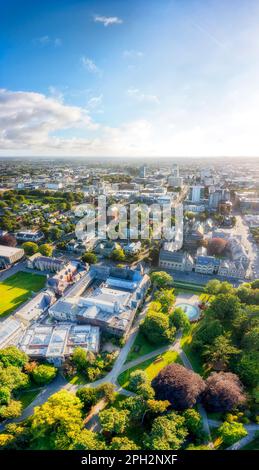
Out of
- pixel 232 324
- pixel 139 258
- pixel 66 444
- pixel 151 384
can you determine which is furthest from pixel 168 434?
pixel 139 258

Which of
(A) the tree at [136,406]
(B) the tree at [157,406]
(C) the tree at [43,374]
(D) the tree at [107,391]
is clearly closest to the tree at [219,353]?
(B) the tree at [157,406]

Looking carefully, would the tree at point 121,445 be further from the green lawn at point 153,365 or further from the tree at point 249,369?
the tree at point 249,369

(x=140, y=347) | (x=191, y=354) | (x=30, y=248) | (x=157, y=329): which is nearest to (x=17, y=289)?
(x=30, y=248)

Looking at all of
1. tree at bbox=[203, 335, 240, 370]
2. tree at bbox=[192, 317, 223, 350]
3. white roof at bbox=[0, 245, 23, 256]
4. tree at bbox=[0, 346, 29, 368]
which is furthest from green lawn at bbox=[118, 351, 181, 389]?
white roof at bbox=[0, 245, 23, 256]

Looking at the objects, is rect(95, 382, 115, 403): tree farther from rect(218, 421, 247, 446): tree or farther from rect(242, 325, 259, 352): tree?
rect(242, 325, 259, 352): tree

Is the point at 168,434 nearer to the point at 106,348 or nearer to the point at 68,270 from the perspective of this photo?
the point at 106,348

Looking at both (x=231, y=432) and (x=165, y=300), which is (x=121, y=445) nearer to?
(x=231, y=432)
